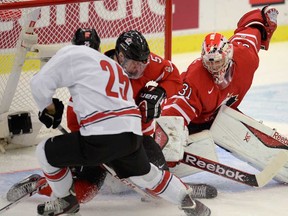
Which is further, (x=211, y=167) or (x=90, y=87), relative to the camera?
(x=211, y=167)

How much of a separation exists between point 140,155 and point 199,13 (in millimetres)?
4192

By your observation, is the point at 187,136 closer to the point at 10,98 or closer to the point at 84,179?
the point at 84,179

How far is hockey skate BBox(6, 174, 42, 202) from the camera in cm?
371

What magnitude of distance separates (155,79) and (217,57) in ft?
1.06

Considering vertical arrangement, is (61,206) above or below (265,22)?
below

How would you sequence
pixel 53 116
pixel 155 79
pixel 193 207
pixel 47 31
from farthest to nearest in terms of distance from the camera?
pixel 47 31, pixel 155 79, pixel 193 207, pixel 53 116

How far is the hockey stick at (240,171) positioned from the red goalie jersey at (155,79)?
0.29 m

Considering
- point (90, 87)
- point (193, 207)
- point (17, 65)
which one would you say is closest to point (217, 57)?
point (193, 207)

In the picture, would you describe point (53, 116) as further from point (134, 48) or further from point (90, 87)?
point (134, 48)

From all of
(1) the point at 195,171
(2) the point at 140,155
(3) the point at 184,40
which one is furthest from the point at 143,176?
(3) the point at 184,40

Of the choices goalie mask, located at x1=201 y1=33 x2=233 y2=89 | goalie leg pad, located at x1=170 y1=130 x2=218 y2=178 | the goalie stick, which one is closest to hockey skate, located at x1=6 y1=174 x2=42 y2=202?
the goalie stick

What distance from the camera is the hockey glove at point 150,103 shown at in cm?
346

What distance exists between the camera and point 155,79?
3701 mm

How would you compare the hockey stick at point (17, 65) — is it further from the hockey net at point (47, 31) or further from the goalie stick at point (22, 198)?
the goalie stick at point (22, 198)
